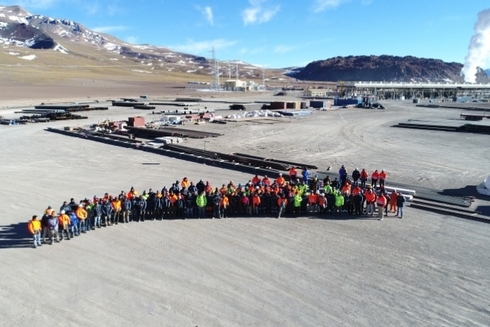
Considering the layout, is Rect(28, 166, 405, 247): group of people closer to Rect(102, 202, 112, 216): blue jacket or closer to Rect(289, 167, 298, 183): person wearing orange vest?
Rect(102, 202, 112, 216): blue jacket

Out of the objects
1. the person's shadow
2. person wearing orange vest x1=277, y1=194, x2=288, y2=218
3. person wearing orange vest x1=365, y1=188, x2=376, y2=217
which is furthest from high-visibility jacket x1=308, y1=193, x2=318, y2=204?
the person's shadow

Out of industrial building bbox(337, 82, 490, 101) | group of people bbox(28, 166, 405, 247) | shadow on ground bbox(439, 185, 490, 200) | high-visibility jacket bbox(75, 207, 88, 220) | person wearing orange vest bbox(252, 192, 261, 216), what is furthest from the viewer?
industrial building bbox(337, 82, 490, 101)

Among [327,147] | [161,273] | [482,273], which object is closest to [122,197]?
[161,273]

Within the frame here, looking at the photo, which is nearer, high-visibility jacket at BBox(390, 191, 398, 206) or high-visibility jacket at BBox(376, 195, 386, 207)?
high-visibility jacket at BBox(376, 195, 386, 207)

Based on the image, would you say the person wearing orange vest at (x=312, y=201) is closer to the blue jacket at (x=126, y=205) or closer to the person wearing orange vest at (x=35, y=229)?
the blue jacket at (x=126, y=205)

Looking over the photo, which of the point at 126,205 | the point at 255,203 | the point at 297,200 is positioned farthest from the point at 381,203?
the point at 126,205

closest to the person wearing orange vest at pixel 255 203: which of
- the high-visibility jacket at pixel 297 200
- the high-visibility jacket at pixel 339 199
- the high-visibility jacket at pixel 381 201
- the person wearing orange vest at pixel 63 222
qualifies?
the high-visibility jacket at pixel 297 200

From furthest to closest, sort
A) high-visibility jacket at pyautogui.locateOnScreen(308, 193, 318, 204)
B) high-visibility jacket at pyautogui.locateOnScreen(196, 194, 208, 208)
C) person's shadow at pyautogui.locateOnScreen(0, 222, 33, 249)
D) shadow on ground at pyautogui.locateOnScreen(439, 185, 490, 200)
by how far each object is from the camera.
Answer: shadow on ground at pyautogui.locateOnScreen(439, 185, 490, 200) → high-visibility jacket at pyautogui.locateOnScreen(308, 193, 318, 204) → high-visibility jacket at pyautogui.locateOnScreen(196, 194, 208, 208) → person's shadow at pyautogui.locateOnScreen(0, 222, 33, 249)
